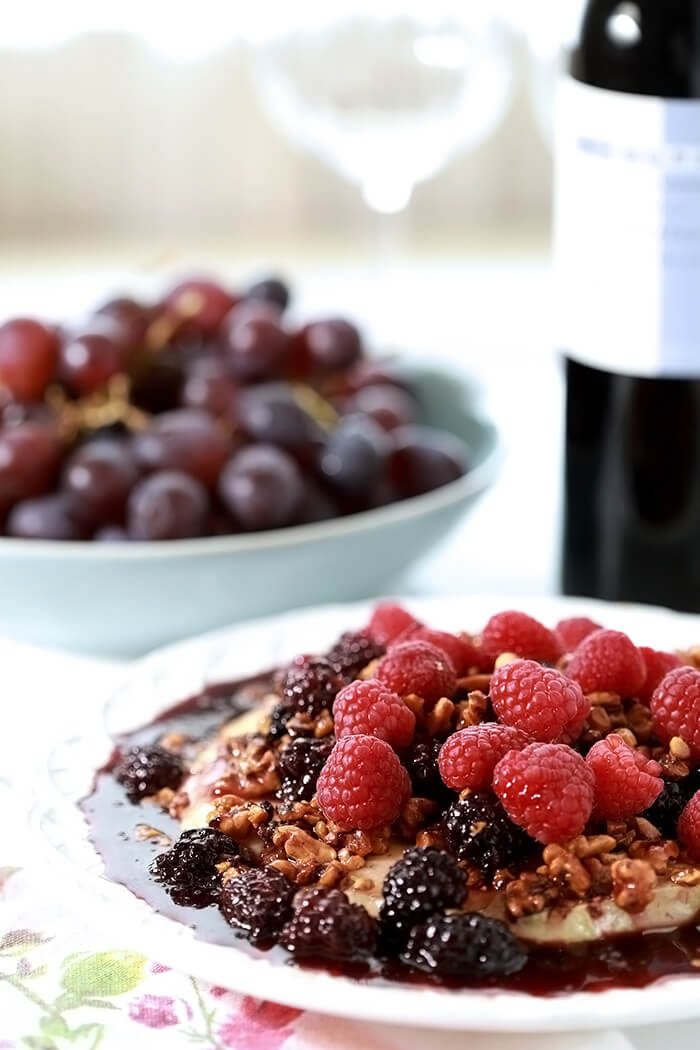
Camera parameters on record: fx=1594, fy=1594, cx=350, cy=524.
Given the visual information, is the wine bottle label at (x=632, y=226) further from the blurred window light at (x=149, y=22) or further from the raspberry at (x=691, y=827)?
the blurred window light at (x=149, y=22)

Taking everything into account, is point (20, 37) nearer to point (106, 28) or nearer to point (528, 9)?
point (106, 28)

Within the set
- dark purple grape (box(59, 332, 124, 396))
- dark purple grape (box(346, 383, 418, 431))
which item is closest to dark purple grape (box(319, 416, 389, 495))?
dark purple grape (box(346, 383, 418, 431))

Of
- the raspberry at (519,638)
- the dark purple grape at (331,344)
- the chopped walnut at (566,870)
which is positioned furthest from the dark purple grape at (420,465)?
the chopped walnut at (566,870)

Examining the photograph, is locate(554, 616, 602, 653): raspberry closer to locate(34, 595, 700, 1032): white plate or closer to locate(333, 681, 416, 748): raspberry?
locate(34, 595, 700, 1032): white plate

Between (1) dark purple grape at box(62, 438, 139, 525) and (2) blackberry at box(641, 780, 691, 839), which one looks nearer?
(2) blackberry at box(641, 780, 691, 839)

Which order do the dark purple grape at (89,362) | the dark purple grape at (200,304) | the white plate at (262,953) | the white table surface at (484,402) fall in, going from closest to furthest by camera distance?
the white plate at (262,953)
the white table surface at (484,402)
the dark purple grape at (89,362)
the dark purple grape at (200,304)

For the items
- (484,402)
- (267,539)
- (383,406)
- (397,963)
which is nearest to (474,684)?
(397,963)
